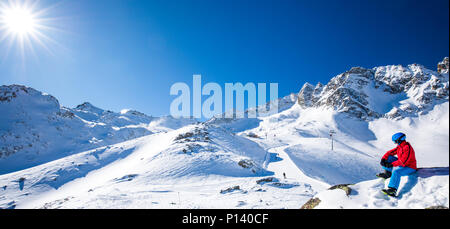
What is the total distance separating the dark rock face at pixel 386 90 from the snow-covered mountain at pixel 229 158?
0.78 metres

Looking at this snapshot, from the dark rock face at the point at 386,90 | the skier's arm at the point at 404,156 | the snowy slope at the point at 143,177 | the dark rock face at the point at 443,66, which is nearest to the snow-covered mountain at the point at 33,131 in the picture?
the snowy slope at the point at 143,177

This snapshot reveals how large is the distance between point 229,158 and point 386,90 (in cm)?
16396

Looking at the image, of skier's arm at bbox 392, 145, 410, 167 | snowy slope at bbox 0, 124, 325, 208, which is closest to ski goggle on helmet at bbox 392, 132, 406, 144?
skier's arm at bbox 392, 145, 410, 167

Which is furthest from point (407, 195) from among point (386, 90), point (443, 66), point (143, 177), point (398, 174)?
point (443, 66)

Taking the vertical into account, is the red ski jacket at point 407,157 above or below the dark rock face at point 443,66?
below

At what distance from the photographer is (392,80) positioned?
138 m

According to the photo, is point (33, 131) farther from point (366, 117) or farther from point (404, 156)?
point (366, 117)

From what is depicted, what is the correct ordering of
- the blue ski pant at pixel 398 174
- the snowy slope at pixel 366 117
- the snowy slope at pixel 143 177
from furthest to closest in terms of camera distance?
the snowy slope at pixel 366 117, the snowy slope at pixel 143 177, the blue ski pant at pixel 398 174

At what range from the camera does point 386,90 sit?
449ft

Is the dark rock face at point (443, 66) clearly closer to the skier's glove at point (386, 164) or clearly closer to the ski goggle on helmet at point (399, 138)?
the ski goggle on helmet at point (399, 138)

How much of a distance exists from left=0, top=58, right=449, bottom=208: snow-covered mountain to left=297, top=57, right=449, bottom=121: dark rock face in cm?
78

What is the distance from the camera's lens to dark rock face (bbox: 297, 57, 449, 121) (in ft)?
359

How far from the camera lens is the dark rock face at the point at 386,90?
109319mm
